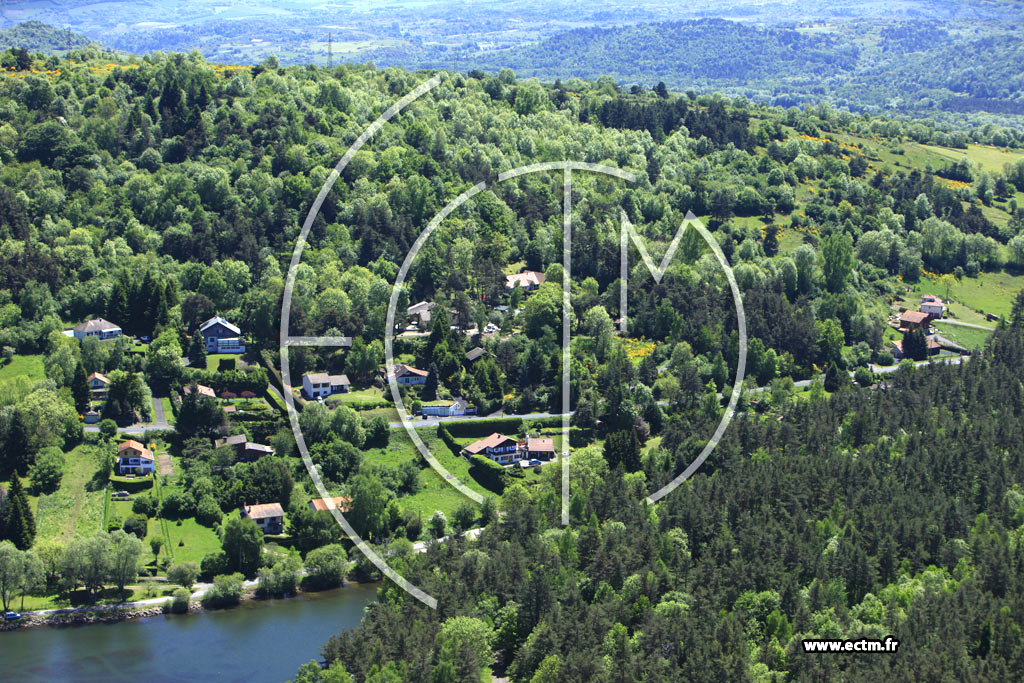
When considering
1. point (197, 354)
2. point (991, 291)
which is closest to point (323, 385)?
point (197, 354)

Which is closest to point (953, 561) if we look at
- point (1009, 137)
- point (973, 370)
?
point (973, 370)

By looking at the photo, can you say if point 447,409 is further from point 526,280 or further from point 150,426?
point 526,280

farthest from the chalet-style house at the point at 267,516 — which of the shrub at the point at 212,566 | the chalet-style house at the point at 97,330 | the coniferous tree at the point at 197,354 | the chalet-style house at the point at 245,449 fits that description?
the chalet-style house at the point at 97,330

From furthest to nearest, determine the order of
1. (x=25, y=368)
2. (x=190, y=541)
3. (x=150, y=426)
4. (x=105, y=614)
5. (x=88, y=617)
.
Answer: (x=25, y=368), (x=150, y=426), (x=190, y=541), (x=105, y=614), (x=88, y=617)

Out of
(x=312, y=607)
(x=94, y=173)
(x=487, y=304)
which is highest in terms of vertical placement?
(x=94, y=173)

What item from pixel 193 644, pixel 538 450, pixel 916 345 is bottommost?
pixel 193 644

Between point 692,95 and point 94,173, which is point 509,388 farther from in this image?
point 692,95
